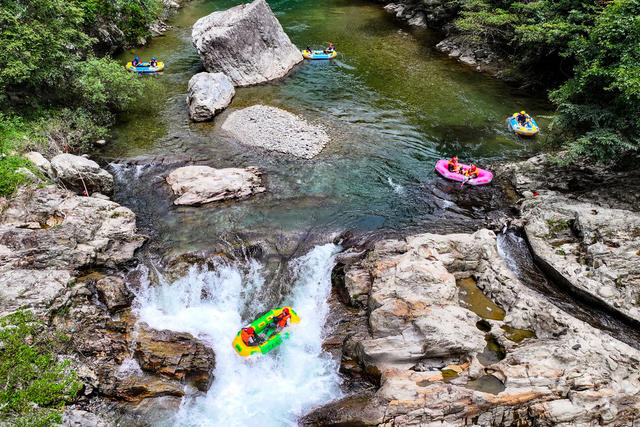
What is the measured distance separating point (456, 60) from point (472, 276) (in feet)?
77.4

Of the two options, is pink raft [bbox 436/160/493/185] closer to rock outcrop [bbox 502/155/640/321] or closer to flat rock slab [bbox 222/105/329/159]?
rock outcrop [bbox 502/155/640/321]

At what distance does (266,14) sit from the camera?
25.8 metres

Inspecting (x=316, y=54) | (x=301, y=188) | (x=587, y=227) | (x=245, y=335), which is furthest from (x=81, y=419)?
(x=316, y=54)

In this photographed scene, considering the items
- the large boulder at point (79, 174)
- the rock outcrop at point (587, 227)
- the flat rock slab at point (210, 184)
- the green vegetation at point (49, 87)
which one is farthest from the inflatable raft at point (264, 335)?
the green vegetation at point (49, 87)

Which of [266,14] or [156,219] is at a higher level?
[266,14]

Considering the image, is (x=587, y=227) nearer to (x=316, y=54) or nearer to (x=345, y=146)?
(x=345, y=146)

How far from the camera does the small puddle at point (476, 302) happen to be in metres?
11.3

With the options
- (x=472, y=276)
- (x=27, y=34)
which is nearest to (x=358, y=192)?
(x=472, y=276)

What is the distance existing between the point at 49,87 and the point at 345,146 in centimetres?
1452

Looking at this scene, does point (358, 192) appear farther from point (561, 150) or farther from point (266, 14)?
point (266, 14)

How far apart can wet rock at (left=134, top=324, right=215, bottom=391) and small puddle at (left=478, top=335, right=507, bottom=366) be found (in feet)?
25.2

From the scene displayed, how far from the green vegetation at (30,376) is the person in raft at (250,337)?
4.25 metres

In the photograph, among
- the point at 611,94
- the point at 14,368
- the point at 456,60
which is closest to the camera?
the point at 14,368

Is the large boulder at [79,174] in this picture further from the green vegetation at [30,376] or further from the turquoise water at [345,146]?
the green vegetation at [30,376]
